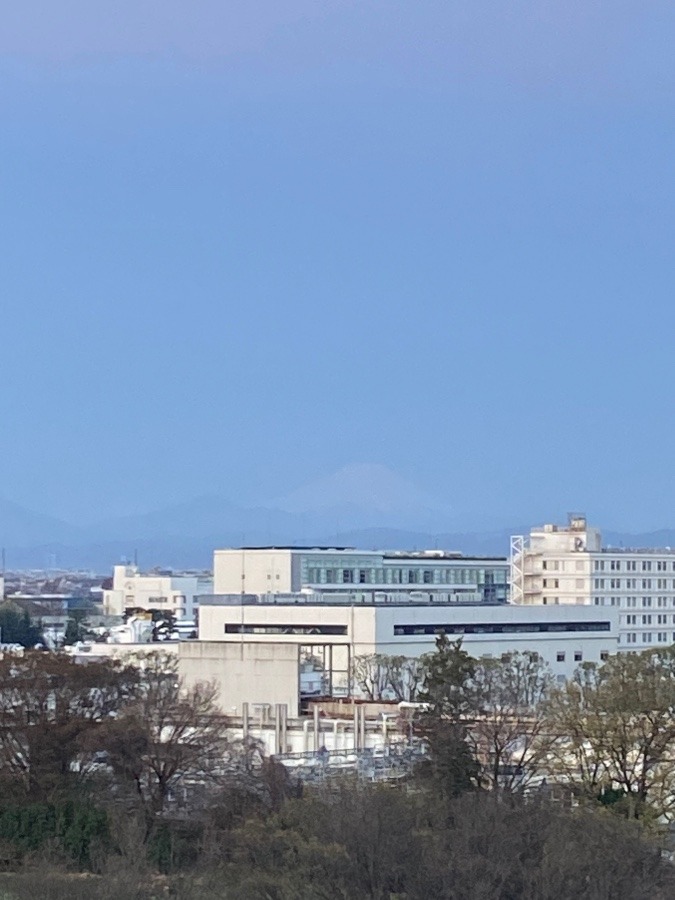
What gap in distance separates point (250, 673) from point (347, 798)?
34022 millimetres

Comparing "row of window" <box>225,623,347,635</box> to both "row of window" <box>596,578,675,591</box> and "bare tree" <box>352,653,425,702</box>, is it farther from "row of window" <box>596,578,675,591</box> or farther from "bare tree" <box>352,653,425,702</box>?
"row of window" <box>596,578,675,591</box>

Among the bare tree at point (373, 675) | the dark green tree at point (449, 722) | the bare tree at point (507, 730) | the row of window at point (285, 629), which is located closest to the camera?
the dark green tree at point (449, 722)

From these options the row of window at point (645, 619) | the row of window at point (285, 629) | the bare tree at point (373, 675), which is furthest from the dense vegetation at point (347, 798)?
the row of window at point (645, 619)

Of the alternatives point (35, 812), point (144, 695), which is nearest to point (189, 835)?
point (35, 812)

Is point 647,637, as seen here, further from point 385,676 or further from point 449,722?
point 449,722

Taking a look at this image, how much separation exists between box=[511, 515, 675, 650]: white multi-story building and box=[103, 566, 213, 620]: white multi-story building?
47127 mm

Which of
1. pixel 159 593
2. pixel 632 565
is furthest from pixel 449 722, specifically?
pixel 159 593

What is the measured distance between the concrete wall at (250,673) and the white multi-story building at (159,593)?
256 feet

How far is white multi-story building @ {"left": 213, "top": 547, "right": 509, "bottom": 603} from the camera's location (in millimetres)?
101250

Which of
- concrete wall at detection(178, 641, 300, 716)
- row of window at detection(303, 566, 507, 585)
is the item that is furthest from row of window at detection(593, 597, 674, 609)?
concrete wall at detection(178, 641, 300, 716)

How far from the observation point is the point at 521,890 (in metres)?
26.9

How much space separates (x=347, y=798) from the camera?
96.3 feet

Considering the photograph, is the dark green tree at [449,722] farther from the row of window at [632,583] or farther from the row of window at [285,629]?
the row of window at [632,583]

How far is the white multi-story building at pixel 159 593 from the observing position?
146750 mm
